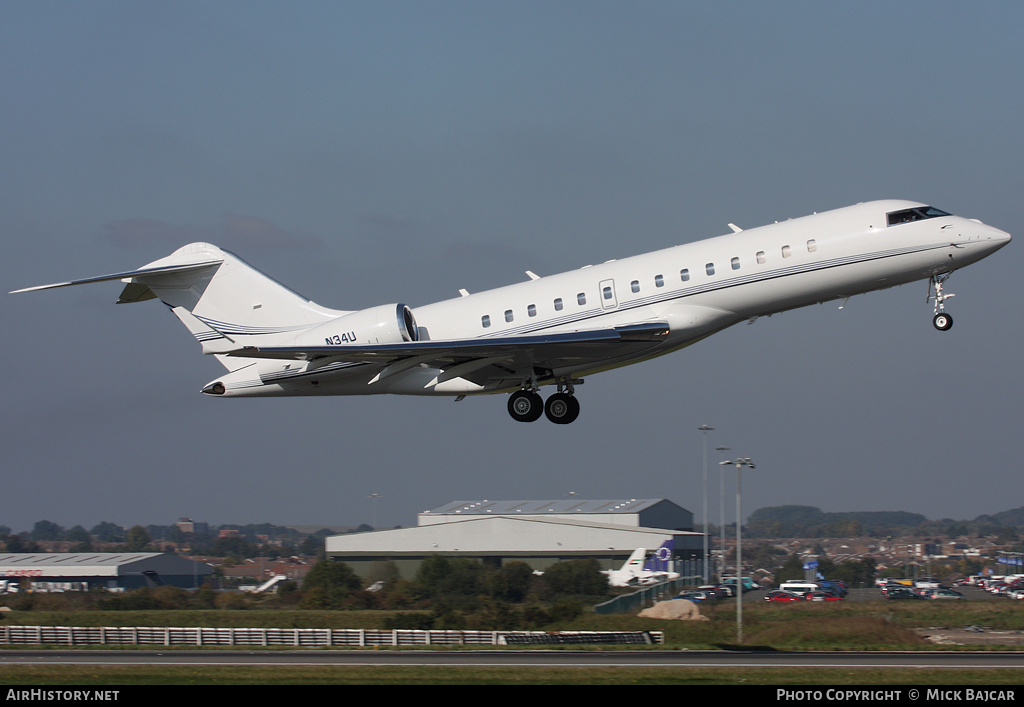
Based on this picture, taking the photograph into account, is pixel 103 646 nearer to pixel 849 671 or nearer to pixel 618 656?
pixel 618 656

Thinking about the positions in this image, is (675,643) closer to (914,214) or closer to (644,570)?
(914,214)

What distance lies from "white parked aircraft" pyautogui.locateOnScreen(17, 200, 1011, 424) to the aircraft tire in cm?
3

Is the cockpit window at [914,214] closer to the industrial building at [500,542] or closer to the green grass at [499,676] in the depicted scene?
the green grass at [499,676]

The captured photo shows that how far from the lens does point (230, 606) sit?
40.6m

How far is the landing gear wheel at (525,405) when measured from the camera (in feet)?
79.4

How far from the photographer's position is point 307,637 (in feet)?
96.0

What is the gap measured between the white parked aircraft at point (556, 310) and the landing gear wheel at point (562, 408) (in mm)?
27

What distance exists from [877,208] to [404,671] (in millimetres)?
13307

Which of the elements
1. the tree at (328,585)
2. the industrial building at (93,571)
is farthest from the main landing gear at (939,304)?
the industrial building at (93,571)

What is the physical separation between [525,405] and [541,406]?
1.30 feet

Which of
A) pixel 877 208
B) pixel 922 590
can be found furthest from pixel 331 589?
pixel 922 590

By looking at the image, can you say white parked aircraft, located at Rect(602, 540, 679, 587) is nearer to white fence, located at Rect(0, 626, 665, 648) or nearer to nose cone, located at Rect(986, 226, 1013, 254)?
white fence, located at Rect(0, 626, 665, 648)

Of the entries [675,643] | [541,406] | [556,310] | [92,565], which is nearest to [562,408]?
[541,406]

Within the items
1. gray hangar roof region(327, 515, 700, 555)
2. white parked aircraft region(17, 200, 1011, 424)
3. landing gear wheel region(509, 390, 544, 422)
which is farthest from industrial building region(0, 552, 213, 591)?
landing gear wheel region(509, 390, 544, 422)
